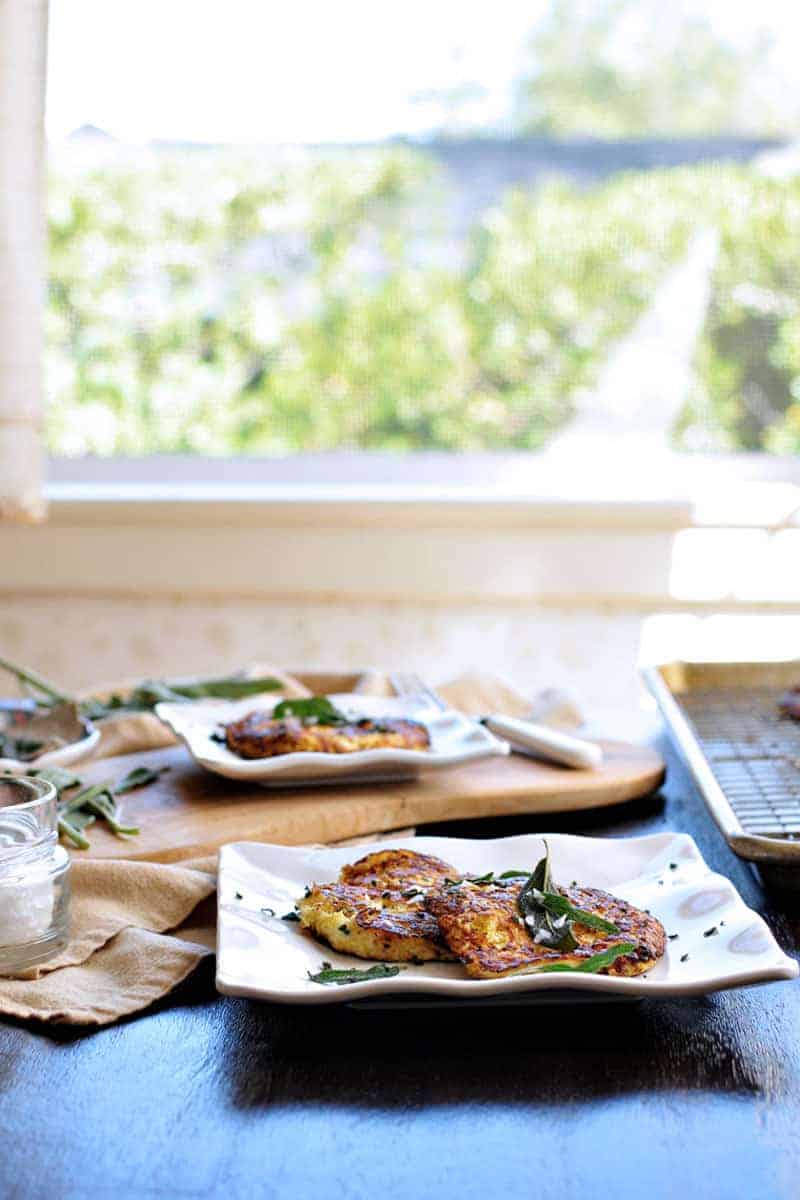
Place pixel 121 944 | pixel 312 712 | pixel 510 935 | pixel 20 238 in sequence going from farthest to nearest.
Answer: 1. pixel 20 238
2. pixel 312 712
3. pixel 121 944
4. pixel 510 935

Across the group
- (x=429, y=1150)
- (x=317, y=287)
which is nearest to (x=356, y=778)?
(x=429, y=1150)

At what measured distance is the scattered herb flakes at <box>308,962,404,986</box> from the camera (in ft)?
2.81

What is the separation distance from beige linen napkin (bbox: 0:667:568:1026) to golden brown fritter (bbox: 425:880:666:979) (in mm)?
187

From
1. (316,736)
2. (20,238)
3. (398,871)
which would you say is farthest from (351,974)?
(20,238)

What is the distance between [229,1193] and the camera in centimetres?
69

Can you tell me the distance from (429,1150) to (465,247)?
8.33 ft

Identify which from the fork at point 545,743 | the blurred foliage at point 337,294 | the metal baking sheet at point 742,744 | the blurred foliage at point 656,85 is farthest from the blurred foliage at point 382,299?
the fork at point 545,743

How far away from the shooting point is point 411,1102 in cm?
77

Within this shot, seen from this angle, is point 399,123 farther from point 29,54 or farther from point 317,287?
point 29,54

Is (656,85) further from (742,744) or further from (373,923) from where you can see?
(373,923)

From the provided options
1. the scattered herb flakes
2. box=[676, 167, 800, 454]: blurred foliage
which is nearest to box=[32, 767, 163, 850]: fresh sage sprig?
the scattered herb flakes

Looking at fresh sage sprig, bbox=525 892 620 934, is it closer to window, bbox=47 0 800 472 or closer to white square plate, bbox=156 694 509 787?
white square plate, bbox=156 694 509 787

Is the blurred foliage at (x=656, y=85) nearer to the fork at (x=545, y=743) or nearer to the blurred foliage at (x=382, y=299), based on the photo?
the blurred foliage at (x=382, y=299)

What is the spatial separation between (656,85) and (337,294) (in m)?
0.80
